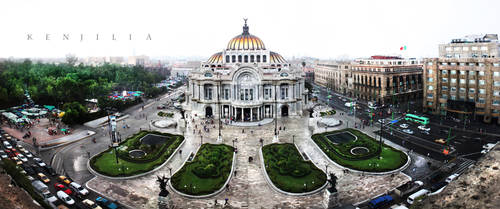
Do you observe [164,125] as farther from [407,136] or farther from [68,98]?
[407,136]

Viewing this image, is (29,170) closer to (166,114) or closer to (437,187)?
(166,114)

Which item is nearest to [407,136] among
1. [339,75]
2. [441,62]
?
[441,62]

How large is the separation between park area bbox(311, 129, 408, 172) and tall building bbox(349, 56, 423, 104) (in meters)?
34.8

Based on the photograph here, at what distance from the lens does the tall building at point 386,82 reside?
82750mm

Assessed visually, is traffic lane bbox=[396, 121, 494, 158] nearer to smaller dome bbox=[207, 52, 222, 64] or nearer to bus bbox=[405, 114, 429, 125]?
bus bbox=[405, 114, 429, 125]

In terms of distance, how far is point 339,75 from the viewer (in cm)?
10938

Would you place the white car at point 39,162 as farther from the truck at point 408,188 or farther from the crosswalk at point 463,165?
the crosswalk at point 463,165

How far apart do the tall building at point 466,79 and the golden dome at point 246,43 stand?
40032 millimetres

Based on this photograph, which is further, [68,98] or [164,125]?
[68,98]

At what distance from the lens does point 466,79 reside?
207ft

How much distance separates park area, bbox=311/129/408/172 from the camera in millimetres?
40266

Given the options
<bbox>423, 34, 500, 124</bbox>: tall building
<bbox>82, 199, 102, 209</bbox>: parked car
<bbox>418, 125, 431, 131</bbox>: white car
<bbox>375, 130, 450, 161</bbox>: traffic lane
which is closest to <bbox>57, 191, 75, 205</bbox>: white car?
<bbox>82, 199, 102, 209</bbox>: parked car

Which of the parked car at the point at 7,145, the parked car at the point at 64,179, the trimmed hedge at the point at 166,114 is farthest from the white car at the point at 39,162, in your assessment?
the trimmed hedge at the point at 166,114

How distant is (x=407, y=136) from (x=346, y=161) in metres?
19.3
